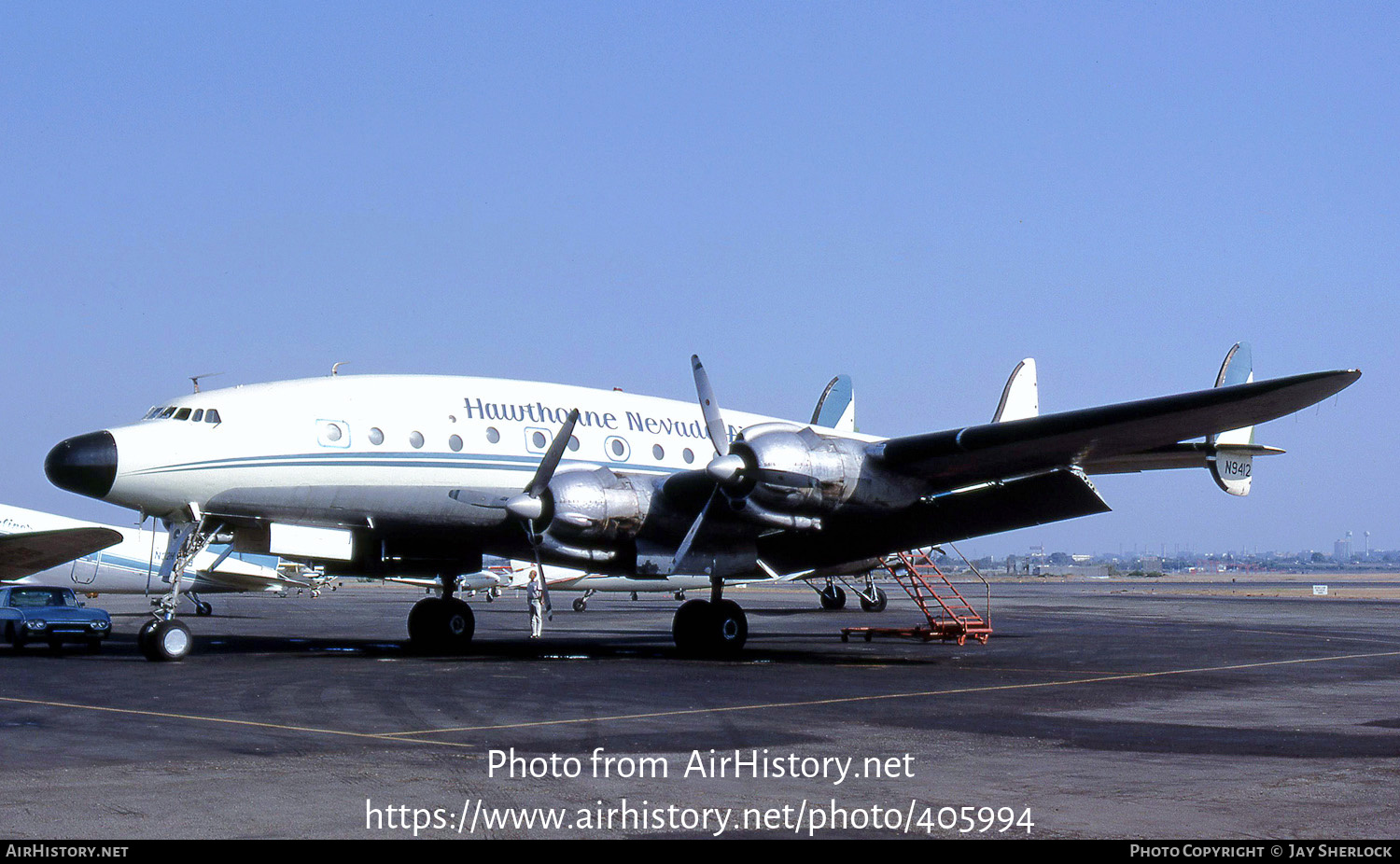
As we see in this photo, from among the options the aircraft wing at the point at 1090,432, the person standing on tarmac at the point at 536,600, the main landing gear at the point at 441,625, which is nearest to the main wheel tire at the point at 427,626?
the main landing gear at the point at 441,625

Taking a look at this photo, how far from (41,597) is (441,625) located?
7.61 meters

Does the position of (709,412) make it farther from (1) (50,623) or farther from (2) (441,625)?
(1) (50,623)

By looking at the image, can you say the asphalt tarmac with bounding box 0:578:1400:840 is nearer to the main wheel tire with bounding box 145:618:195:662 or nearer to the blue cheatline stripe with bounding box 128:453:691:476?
the main wheel tire with bounding box 145:618:195:662

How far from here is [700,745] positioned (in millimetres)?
10148

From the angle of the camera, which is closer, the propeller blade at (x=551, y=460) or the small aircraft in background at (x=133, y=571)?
the propeller blade at (x=551, y=460)

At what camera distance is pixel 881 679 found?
16391 mm

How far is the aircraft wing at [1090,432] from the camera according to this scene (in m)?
15.4

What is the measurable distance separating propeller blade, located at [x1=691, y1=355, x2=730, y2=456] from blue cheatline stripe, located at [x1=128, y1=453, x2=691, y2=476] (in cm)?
244

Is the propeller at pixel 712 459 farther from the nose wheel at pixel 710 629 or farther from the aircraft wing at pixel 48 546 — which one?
the aircraft wing at pixel 48 546

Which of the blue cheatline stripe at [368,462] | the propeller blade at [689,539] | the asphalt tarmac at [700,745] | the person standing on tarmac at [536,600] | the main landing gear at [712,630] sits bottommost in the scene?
the asphalt tarmac at [700,745]

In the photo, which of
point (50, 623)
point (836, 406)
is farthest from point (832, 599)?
point (50, 623)

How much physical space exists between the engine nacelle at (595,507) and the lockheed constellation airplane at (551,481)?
0.09 ft

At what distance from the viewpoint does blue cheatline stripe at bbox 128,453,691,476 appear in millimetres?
18159
